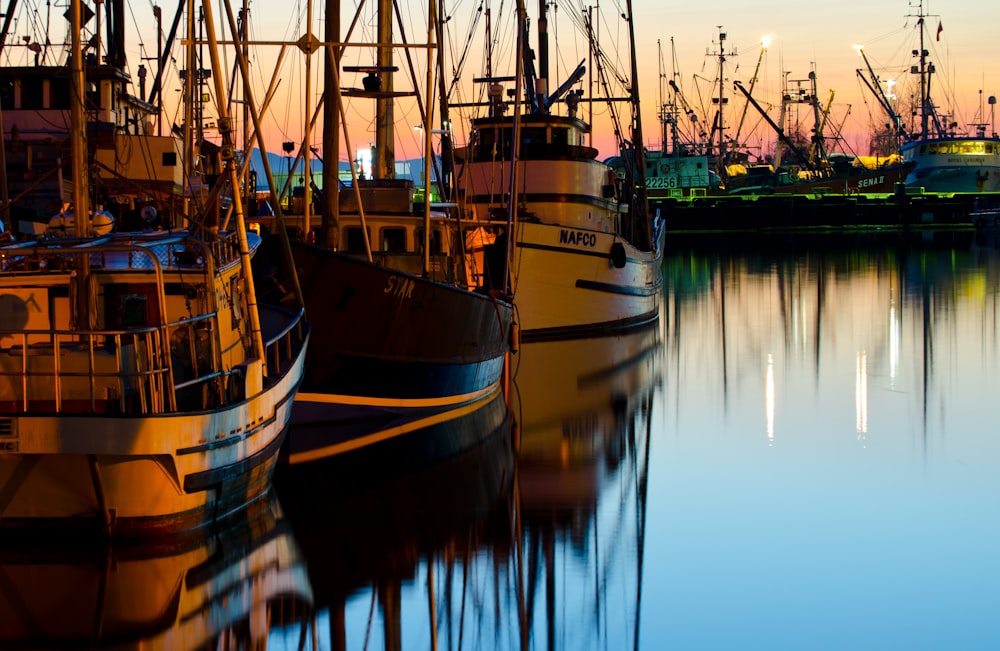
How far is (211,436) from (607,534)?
3915mm

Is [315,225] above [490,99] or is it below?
below

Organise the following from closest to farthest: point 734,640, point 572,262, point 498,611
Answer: point 734,640
point 498,611
point 572,262

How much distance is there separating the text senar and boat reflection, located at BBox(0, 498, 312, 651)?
58.9 feet

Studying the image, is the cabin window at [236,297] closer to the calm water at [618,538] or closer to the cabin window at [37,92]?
the calm water at [618,538]

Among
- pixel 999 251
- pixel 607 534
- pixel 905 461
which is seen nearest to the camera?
pixel 607 534

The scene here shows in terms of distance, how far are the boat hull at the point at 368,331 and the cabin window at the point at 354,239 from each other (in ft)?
16.3

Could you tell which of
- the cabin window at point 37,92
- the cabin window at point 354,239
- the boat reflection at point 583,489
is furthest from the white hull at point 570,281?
the cabin window at point 37,92

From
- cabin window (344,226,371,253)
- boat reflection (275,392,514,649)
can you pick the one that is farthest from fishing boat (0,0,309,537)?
cabin window (344,226,371,253)

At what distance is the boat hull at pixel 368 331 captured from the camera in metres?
17.6

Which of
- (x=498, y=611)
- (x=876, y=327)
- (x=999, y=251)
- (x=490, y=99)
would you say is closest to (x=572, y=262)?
(x=490, y=99)

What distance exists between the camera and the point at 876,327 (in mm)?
35719

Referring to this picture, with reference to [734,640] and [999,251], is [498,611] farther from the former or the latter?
[999,251]

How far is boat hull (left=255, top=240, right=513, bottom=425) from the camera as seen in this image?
1756cm

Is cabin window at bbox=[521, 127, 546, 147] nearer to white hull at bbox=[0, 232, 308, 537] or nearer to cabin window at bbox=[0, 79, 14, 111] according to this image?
cabin window at bbox=[0, 79, 14, 111]
